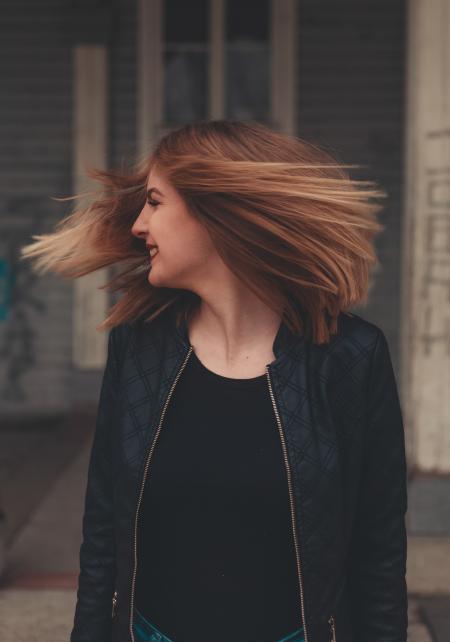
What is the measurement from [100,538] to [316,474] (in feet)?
1.60

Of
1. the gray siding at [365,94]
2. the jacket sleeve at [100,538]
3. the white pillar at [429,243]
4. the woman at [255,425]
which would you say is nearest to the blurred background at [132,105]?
the gray siding at [365,94]

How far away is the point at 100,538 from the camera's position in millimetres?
2123

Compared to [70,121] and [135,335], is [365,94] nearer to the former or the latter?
[70,121]

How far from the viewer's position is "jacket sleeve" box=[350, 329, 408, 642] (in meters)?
2.02

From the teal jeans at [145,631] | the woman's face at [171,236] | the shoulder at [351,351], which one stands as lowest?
the teal jeans at [145,631]

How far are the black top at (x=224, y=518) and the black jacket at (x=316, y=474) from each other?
34 millimetres

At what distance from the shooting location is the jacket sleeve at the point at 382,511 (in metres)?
2.02

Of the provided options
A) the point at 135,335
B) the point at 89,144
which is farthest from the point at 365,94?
the point at 135,335

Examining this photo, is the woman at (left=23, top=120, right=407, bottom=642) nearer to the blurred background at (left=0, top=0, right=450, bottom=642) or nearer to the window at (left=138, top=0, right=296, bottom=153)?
the blurred background at (left=0, top=0, right=450, bottom=642)

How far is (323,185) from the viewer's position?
1.99 metres

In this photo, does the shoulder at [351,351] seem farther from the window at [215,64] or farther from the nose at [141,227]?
the window at [215,64]

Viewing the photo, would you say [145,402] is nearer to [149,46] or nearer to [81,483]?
[81,483]

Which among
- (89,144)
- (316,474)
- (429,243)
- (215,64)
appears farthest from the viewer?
(215,64)

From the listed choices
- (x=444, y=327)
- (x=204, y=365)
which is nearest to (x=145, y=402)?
(x=204, y=365)
